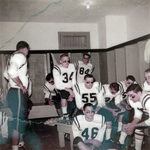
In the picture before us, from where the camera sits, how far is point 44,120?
178cm

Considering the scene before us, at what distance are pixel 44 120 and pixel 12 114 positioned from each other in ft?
1.42

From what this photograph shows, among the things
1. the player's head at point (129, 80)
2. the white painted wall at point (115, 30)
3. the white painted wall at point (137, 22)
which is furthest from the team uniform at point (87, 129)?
the white painted wall at point (137, 22)

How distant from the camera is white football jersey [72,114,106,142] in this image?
1.47 m

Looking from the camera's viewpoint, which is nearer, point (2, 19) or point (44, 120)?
point (2, 19)

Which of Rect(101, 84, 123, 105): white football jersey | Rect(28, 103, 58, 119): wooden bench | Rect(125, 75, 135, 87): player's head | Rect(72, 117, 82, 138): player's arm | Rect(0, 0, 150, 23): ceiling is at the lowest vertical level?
Rect(72, 117, 82, 138): player's arm

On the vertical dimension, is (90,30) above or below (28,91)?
above

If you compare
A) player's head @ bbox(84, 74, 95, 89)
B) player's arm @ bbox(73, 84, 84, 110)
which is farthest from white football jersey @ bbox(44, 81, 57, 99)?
player's head @ bbox(84, 74, 95, 89)

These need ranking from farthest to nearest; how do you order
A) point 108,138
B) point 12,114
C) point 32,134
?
1. point 32,134
2. point 108,138
3. point 12,114

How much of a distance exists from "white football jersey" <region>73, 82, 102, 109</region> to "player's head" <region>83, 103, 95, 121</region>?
0.09m

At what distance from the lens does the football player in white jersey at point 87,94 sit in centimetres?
166

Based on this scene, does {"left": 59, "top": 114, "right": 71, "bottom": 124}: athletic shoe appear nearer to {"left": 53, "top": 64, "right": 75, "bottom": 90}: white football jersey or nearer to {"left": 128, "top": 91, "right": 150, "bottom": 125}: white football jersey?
{"left": 53, "top": 64, "right": 75, "bottom": 90}: white football jersey

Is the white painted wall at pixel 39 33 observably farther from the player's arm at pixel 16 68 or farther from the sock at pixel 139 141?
the sock at pixel 139 141

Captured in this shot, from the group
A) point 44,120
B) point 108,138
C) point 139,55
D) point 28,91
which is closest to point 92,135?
point 108,138

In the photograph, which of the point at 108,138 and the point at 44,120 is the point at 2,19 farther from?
the point at 108,138
